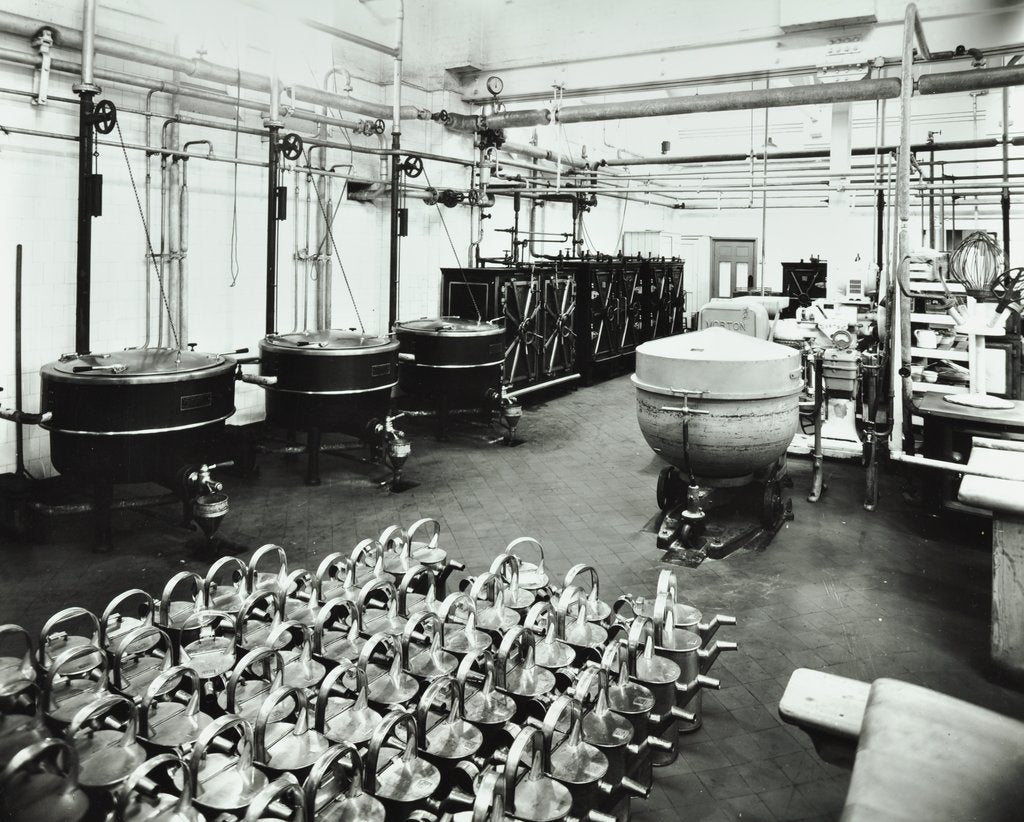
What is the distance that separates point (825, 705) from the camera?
2.57 metres

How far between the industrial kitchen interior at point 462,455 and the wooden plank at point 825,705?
2 cm

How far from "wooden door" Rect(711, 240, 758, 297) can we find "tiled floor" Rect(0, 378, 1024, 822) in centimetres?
1305

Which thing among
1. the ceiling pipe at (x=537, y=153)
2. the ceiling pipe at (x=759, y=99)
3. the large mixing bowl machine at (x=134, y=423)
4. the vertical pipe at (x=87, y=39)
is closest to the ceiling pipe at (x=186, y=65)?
the vertical pipe at (x=87, y=39)

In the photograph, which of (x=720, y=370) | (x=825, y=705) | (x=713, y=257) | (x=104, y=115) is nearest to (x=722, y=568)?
(x=720, y=370)

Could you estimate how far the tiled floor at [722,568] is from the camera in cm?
320

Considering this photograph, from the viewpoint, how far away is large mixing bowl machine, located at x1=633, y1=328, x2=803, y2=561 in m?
5.41

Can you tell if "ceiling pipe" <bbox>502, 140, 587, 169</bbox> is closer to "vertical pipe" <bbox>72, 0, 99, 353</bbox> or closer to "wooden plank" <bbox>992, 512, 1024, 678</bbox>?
"vertical pipe" <bbox>72, 0, 99, 353</bbox>

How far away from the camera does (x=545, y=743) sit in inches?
88.4

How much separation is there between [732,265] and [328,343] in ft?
Result: 51.3

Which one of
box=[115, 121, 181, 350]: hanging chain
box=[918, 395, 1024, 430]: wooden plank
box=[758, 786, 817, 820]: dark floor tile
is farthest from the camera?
box=[115, 121, 181, 350]: hanging chain

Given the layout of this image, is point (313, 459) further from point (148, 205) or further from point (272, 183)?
point (148, 205)

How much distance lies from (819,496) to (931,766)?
5.04 m

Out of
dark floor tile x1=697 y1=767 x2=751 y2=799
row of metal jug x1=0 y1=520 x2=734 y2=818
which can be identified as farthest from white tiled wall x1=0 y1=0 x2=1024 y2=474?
dark floor tile x1=697 y1=767 x2=751 y2=799

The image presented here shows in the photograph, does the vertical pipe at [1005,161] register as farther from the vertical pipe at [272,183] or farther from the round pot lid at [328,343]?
the vertical pipe at [272,183]
